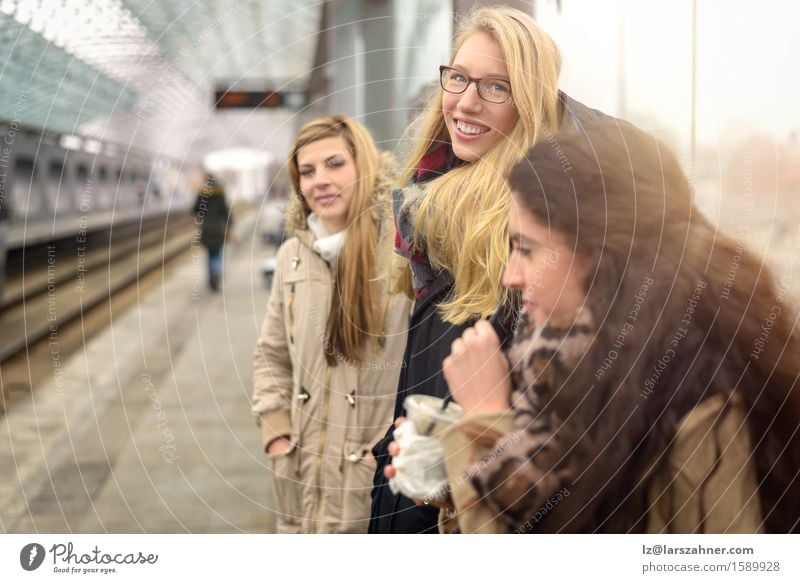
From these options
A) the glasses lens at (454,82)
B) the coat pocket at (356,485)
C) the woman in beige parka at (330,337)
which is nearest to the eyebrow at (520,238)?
the glasses lens at (454,82)

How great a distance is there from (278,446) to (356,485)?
0.25m

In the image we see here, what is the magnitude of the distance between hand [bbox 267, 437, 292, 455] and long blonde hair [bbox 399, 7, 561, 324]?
2.81ft

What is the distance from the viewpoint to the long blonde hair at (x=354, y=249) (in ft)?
7.62

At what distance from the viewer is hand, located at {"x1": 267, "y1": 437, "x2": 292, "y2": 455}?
2.49m

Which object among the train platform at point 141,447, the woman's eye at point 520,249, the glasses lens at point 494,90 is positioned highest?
the glasses lens at point 494,90

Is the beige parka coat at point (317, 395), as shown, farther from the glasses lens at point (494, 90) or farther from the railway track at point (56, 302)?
the glasses lens at point (494, 90)

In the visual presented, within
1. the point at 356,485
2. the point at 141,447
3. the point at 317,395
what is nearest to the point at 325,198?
the point at 317,395

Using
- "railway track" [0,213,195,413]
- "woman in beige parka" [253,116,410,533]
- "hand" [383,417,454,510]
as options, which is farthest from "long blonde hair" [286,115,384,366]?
"hand" [383,417,454,510]

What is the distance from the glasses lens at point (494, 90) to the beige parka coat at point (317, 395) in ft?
1.82

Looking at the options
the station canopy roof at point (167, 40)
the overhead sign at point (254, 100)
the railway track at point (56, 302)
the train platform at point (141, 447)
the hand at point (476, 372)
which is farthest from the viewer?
the railway track at point (56, 302)

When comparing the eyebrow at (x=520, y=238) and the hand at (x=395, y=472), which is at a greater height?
the eyebrow at (x=520, y=238)

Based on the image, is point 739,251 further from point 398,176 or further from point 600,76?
point 398,176

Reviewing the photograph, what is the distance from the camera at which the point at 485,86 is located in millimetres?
1807
